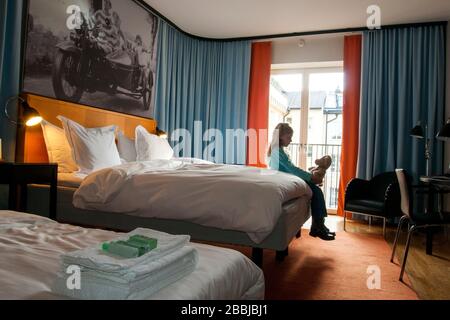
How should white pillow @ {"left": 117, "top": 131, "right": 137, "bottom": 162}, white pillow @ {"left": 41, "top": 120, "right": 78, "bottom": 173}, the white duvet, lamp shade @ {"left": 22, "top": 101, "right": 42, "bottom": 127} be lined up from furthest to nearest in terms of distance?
white pillow @ {"left": 117, "top": 131, "right": 137, "bottom": 162} → white pillow @ {"left": 41, "top": 120, "right": 78, "bottom": 173} → lamp shade @ {"left": 22, "top": 101, "right": 42, "bottom": 127} → the white duvet

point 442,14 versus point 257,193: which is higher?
point 442,14

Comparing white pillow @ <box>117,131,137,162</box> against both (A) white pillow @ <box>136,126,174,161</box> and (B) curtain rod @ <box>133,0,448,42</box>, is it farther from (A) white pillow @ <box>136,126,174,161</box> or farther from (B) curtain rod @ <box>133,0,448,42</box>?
(B) curtain rod @ <box>133,0,448,42</box>

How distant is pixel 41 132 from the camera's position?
278 centimetres

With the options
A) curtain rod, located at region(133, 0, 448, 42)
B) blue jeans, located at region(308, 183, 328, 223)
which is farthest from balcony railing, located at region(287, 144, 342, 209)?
blue jeans, located at region(308, 183, 328, 223)

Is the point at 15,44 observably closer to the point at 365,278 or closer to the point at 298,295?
the point at 298,295

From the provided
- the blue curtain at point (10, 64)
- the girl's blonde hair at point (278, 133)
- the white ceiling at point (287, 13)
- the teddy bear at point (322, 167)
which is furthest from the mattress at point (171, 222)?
the white ceiling at point (287, 13)

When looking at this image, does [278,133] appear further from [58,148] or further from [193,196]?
[58,148]

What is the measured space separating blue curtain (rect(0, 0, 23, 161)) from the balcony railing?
12.4 feet

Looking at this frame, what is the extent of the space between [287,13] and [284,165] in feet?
7.26

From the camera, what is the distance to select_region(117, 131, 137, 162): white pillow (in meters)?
3.38
